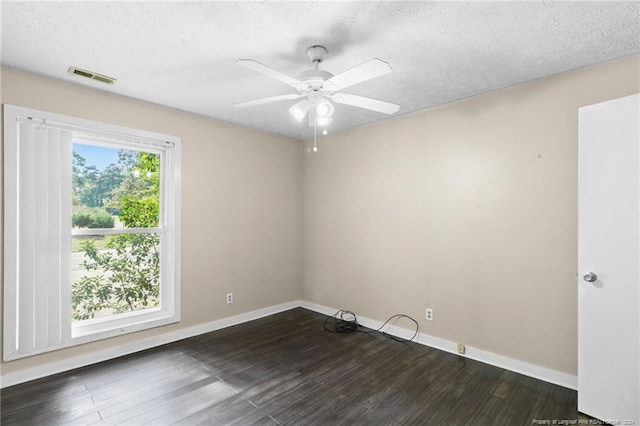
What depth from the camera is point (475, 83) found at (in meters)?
2.67

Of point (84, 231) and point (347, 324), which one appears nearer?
point (84, 231)

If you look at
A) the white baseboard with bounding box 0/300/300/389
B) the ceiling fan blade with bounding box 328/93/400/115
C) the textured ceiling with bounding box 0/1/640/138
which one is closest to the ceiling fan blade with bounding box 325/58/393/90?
the ceiling fan blade with bounding box 328/93/400/115

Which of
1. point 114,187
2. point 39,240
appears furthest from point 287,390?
point 114,187

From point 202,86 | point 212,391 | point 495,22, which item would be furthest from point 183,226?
point 495,22

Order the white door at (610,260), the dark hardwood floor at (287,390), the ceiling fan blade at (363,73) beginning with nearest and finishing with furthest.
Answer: the ceiling fan blade at (363,73), the white door at (610,260), the dark hardwood floor at (287,390)

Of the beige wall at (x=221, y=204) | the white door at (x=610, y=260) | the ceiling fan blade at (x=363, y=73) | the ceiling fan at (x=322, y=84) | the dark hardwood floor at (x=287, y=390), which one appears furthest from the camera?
the beige wall at (x=221, y=204)

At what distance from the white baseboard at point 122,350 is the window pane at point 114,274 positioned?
35cm

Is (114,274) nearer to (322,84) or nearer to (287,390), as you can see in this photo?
(287,390)

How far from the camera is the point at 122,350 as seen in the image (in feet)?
9.73

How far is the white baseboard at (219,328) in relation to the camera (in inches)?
96.4

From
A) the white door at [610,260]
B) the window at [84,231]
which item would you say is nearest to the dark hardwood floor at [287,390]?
the white door at [610,260]

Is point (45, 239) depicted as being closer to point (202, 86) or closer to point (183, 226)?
point (183, 226)

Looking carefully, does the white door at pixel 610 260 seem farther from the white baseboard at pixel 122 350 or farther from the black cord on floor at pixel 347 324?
the white baseboard at pixel 122 350

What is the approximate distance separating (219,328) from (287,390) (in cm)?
159
